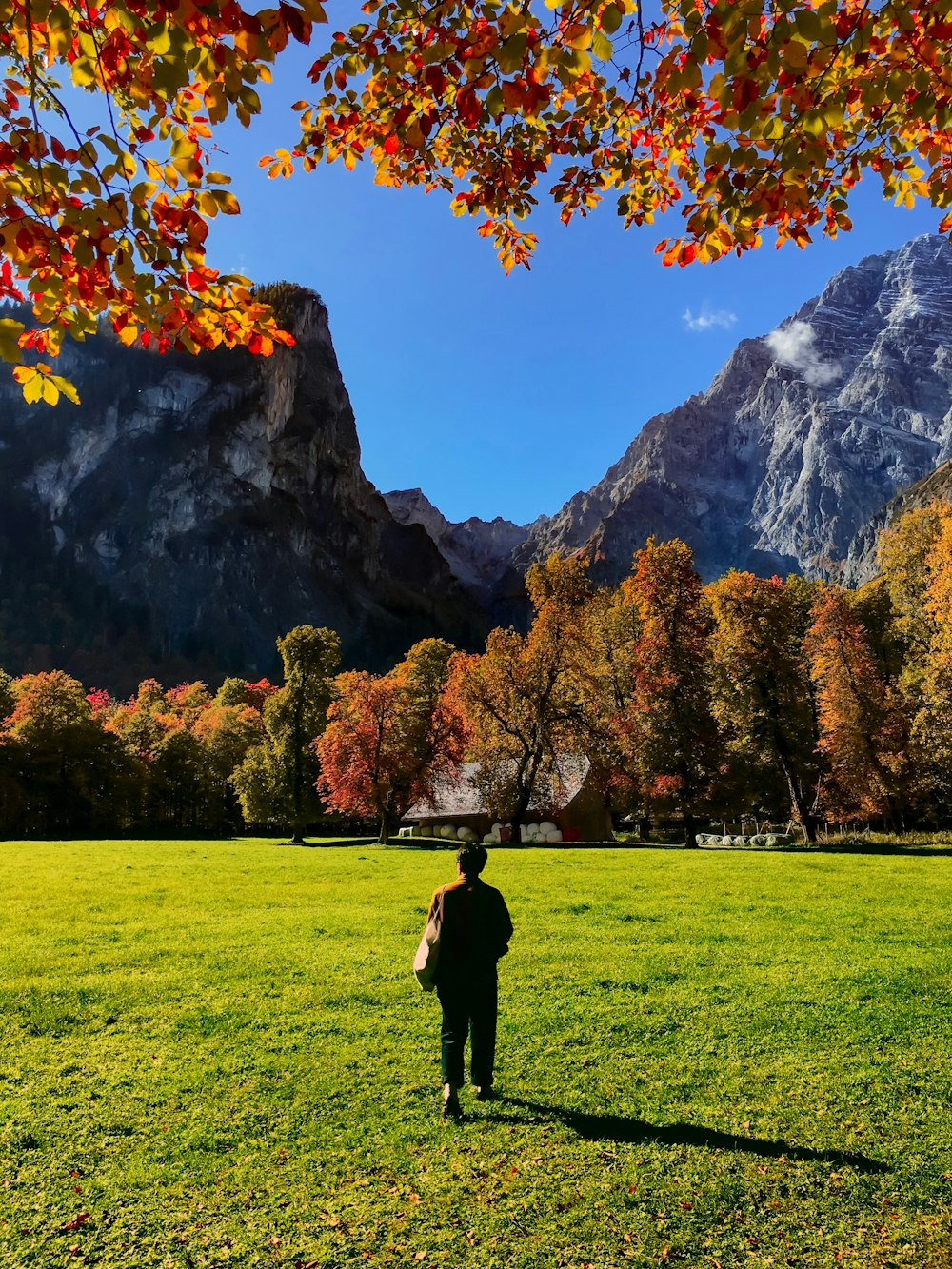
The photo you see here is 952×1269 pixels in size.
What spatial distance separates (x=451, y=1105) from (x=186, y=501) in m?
174

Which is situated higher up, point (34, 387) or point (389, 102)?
point (389, 102)

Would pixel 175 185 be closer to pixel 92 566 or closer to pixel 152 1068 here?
pixel 152 1068

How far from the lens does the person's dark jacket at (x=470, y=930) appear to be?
649 centimetres

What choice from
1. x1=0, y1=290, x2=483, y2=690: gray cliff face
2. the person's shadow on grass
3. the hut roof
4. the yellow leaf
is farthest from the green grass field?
x1=0, y1=290, x2=483, y2=690: gray cliff face

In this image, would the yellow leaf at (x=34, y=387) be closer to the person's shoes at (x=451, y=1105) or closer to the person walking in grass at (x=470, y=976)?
the person walking in grass at (x=470, y=976)

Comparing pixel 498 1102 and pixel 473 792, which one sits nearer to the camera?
pixel 498 1102

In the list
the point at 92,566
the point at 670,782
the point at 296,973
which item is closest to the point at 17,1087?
the point at 296,973

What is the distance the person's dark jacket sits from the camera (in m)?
6.49

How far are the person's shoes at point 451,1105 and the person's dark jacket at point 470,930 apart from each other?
923 millimetres

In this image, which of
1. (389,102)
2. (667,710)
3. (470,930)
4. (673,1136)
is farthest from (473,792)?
(389,102)

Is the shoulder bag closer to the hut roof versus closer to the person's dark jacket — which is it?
the person's dark jacket

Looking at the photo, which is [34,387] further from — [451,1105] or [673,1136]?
[673,1136]

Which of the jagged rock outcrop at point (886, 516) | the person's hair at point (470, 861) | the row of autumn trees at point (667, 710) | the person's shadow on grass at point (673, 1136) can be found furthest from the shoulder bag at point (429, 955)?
the jagged rock outcrop at point (886, 516)

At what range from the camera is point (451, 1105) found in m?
6.17
